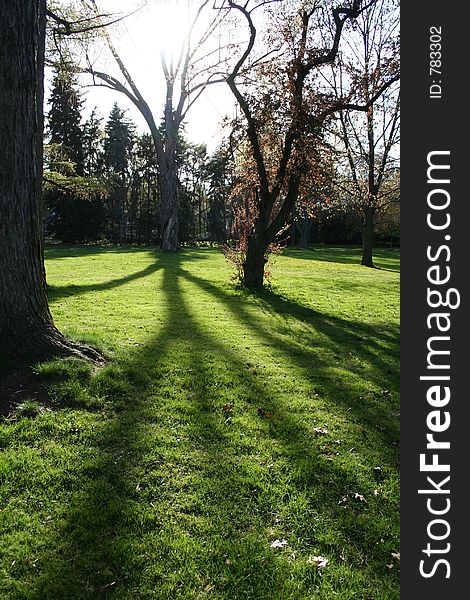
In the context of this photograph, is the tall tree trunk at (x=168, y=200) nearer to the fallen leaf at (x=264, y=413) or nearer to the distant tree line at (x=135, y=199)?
the distant tree line at (x=135, y=199)

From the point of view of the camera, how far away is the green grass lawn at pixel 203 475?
7.81 ft

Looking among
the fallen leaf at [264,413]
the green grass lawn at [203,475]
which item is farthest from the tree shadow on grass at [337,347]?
the fallen leaf at [264,413]

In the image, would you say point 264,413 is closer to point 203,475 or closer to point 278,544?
point 203,475

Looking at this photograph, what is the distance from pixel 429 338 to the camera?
2600mm

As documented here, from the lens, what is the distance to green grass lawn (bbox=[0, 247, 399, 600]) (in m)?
2.38

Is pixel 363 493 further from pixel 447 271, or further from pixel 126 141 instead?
pixel 126 141

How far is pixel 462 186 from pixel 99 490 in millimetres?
3057

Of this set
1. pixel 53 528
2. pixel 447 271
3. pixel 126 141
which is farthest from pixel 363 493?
pixel 126 141

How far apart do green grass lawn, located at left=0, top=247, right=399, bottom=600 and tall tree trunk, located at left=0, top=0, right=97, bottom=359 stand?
0.53 meters

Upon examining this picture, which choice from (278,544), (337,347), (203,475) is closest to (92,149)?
(337,347)

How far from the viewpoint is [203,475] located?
3.28 m

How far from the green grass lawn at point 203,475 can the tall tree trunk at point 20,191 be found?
1.75 feet

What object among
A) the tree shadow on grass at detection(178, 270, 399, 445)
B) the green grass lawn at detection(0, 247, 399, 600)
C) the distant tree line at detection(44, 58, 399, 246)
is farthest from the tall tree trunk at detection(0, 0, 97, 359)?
the distant tree line at detection(44, 58, 399, 246)

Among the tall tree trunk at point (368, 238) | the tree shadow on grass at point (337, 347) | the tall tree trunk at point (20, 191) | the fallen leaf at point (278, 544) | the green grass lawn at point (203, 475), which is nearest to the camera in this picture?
the green grass lawn at point (203, 475)
